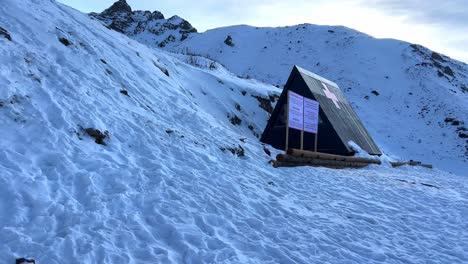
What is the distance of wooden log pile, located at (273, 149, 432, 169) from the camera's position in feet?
38.1

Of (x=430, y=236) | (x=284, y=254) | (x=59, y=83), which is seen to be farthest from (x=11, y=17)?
(x=430, y=236)

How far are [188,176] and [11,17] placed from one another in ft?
19.8

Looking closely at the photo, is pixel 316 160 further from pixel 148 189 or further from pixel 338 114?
pixel 148 189

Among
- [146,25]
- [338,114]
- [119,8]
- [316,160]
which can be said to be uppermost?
[119,8]

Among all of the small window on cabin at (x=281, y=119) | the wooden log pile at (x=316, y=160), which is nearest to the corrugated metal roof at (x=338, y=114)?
the wooden log pile at (x=316, y=160)

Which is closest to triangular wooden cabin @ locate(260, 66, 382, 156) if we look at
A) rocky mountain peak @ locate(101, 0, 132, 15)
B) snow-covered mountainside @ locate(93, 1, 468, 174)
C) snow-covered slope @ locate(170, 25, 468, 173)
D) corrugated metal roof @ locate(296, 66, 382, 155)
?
corrugated metal roof @ locate(296, 66, 382, 155)

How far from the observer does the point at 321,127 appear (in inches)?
629

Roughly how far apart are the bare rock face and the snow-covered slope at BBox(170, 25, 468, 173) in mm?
4942

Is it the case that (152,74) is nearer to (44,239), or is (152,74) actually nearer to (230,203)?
(230,203)

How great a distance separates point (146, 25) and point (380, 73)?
4320 cm

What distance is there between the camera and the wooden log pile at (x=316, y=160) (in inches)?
457

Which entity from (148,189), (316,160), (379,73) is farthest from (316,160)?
(379,73)

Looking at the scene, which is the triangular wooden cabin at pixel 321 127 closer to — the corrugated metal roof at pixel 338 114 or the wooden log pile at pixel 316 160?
the corrugated metal roof at pixel 338 114

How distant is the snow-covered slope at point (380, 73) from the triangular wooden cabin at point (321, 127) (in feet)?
32.0
